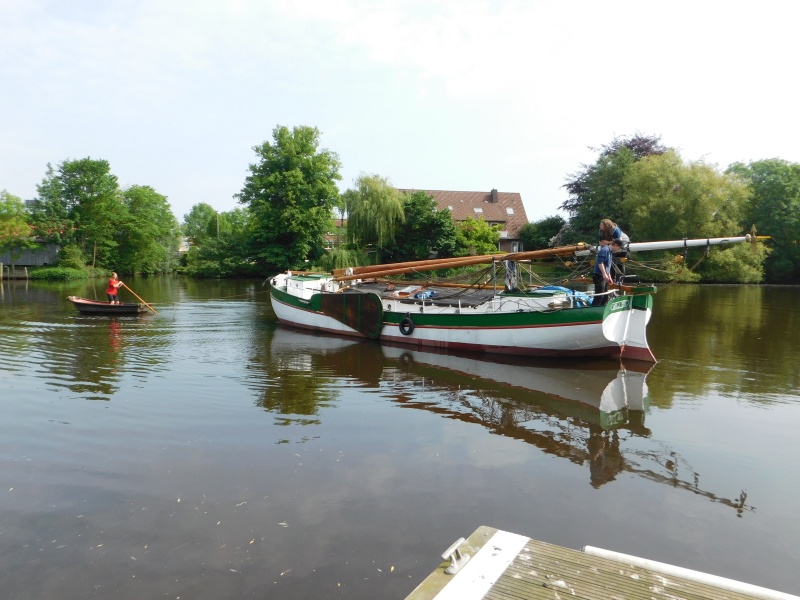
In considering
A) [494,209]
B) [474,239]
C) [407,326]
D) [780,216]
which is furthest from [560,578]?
[494,209]

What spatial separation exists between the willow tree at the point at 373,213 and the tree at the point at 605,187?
1673cm

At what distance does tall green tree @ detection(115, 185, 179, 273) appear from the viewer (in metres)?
57.2

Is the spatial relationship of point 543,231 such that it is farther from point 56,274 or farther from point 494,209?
point 56,274

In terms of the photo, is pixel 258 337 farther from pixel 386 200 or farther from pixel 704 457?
pixel 386 200

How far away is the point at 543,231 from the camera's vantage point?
59750mm

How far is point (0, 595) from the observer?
4.74 metres

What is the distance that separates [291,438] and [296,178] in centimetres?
4093

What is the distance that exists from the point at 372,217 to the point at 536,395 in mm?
37117

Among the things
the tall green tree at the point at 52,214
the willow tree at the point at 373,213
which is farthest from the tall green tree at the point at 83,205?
the willow tree at the point at 373,213

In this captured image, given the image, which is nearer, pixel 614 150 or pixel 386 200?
pixel 386 200

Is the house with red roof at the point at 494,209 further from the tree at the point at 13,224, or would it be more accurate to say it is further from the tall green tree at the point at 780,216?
the tree at the point at 13,224

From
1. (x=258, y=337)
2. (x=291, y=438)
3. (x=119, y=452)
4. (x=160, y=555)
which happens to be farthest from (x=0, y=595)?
(x=258, y=337)

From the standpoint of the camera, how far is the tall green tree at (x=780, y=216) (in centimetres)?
4288

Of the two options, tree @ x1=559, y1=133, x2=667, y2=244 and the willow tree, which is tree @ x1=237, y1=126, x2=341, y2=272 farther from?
tree @ x1=559, y1=133, x2=667, y2=244
